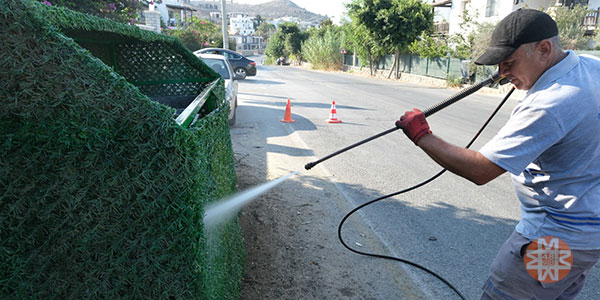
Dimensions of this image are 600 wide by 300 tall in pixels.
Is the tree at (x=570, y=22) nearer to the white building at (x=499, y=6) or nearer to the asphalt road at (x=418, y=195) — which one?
the white building at (x=499, y=6)

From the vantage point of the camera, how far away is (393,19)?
2769 cm

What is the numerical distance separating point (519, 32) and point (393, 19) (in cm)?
2769

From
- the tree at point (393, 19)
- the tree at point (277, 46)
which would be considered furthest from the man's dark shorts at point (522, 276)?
the tree at point (277, 46)

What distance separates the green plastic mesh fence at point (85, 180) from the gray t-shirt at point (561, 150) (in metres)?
1.42

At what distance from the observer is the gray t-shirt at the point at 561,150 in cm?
175

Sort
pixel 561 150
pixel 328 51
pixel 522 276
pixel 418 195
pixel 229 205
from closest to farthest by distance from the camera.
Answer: pixel 561 150, pixel 522 276, pixel 229 205, pixel 418 195, pixel 328 51

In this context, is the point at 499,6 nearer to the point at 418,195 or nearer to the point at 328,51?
the point at 328,51

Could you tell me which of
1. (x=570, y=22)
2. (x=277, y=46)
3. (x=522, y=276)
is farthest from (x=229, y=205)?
(x=277, y=46)

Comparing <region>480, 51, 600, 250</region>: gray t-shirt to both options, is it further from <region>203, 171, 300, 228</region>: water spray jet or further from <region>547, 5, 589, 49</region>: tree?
<region>547, 5, 589, 49</region>: tree

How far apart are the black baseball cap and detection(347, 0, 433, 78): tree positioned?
89.0 feet

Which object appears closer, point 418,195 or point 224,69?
point 418,195

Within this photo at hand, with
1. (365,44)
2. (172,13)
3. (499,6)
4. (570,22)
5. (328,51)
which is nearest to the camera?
(570,22)

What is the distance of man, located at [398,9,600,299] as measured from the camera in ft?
5.77

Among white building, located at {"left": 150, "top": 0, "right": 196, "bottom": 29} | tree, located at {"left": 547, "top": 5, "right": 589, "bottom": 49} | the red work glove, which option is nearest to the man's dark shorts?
the red work glove
